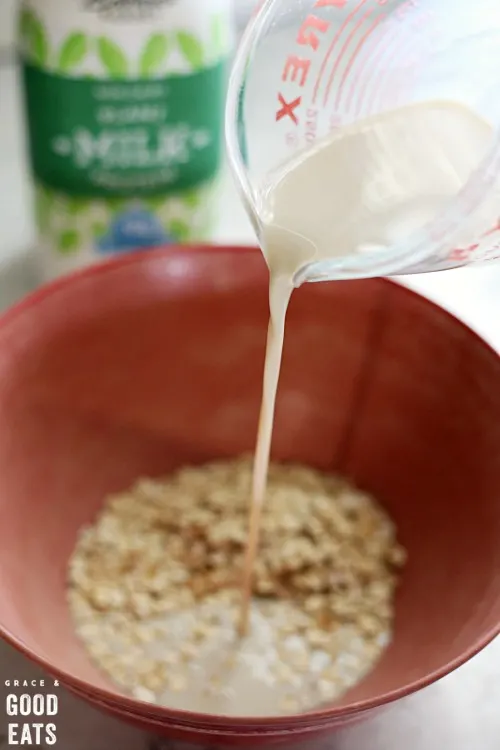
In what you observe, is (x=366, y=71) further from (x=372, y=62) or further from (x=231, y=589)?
(x=231, y=589)

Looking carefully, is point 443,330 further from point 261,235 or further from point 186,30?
point 186,30

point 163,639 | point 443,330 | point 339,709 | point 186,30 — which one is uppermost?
point 186,30

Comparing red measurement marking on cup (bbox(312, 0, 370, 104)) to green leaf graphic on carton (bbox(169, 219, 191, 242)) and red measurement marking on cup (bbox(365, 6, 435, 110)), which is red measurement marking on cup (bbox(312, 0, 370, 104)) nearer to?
red measurement marking on cup (bbox(365, 6, 435, 110))

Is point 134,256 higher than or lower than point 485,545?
higher

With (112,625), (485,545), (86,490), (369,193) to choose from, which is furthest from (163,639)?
(369,193)

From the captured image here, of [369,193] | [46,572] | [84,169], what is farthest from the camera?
[84,169]

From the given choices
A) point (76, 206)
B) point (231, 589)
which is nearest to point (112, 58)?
point (76, 206)

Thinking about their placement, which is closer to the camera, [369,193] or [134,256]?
[369,193]

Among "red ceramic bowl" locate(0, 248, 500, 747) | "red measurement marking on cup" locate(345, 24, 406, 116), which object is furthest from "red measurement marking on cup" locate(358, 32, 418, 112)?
"red ceramic bowl" locate(0, 248, 500, 747)
